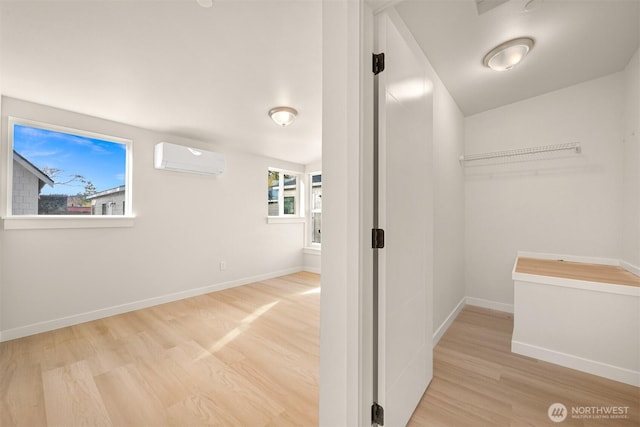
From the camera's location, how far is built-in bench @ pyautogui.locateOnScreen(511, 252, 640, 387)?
1786mm

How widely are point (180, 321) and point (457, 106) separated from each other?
12.5ft

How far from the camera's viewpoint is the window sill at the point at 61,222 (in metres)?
2.38

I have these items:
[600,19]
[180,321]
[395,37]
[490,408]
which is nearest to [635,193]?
[600,19]

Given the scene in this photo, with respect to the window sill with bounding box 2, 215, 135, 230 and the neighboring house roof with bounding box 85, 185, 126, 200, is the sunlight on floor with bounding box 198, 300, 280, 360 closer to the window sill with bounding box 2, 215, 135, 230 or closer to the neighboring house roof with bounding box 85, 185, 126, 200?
the window sill with bounding box 2, 215, 135, 230

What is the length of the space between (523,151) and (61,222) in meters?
4.77

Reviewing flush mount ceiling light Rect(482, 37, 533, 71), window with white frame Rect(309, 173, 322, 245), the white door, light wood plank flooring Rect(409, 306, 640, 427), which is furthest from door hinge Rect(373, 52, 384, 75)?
window with white frame Rect(309, 173, 322, 245)

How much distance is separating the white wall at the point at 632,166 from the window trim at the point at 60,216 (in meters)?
4.76

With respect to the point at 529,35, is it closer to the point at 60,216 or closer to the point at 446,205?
the point at 446,205

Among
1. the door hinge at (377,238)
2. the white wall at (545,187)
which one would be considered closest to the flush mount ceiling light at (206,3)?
the door hinge at (377,238)

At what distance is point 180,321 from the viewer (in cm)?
280

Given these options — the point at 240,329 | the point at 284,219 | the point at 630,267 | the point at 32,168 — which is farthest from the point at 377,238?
the point at 284,219

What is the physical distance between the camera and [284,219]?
4.91m

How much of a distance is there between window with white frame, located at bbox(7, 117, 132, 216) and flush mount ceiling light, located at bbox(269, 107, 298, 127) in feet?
5.82

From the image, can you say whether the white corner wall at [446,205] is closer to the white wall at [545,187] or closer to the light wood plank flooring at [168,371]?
the white wall at [545,187]
